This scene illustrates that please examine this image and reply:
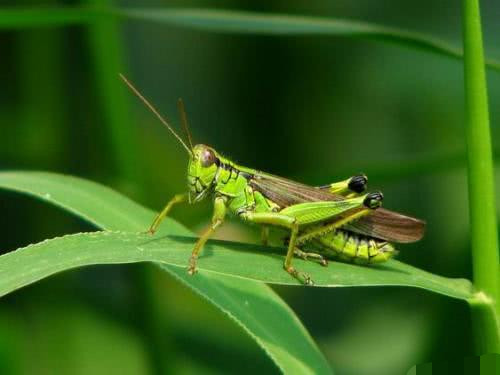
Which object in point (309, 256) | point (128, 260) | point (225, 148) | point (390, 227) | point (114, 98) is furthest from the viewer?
point (225, 148)

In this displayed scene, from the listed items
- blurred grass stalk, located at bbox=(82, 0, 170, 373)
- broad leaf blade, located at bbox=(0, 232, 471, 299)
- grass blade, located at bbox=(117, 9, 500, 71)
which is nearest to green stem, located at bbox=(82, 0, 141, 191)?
blurred grass stalk, located at bbox=(82, 0, 170, 373)

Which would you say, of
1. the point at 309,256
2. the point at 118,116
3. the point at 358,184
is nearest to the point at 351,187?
the point at 358,184

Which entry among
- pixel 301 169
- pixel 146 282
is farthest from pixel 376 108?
pixel 146 282

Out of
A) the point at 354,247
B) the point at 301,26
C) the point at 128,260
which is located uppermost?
the point at 301,26

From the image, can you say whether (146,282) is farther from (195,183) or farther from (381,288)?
(381,288)

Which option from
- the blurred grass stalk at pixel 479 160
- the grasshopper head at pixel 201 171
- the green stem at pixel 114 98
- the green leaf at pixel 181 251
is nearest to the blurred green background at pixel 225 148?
the green stem at pixel 114 98

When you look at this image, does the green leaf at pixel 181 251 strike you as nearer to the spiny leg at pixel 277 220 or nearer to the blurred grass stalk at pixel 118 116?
the spiny leg at pixel 277 220

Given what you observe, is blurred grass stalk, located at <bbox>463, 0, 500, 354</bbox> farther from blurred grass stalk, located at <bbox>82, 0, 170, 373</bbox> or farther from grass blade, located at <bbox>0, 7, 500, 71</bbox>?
blurred grass stalk, located at <bbox>82, 0, 170, 373</bbox>

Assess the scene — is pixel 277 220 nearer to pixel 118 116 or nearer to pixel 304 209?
pixel 304 209
